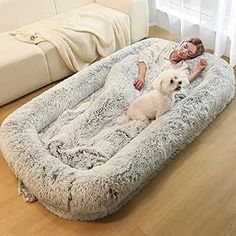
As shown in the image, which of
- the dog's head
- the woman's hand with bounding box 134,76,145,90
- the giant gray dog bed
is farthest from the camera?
the woman's hand with bounding box 134,76,145,90

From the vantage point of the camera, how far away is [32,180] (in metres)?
1.56

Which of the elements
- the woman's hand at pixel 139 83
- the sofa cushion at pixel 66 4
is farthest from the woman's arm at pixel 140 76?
the sofa cushion at pixel 66 4

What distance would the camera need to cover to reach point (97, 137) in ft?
6.01

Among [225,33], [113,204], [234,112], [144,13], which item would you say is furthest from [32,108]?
[225,33]

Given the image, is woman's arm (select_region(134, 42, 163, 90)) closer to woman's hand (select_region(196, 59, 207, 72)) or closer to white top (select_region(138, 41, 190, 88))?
white top (select_region(138, 41, 190, 88))

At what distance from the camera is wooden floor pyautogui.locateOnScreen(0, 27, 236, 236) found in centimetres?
150

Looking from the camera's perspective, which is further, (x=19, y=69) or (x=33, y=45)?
(x=33, y=45)

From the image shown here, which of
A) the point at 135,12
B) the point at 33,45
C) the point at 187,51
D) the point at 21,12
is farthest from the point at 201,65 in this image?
the point at 21,12

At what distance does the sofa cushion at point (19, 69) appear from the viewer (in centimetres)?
221

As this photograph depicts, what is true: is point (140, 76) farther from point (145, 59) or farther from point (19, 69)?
point (19, 69)

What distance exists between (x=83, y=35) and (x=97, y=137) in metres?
0.95

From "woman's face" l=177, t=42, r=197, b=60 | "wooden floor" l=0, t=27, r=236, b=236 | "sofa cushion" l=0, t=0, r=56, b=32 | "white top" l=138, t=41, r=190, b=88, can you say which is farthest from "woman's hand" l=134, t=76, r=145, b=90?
"sofa cushion" l=0, t=0, r=56, b=32

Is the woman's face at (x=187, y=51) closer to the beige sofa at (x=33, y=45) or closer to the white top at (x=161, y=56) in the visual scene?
the white top at (x=161, y=56)

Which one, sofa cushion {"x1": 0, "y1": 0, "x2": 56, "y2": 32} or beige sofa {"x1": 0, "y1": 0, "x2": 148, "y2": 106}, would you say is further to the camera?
sofa cushion {"x1": 0, "y1": 0, "x2": 56, "y2": 32}
